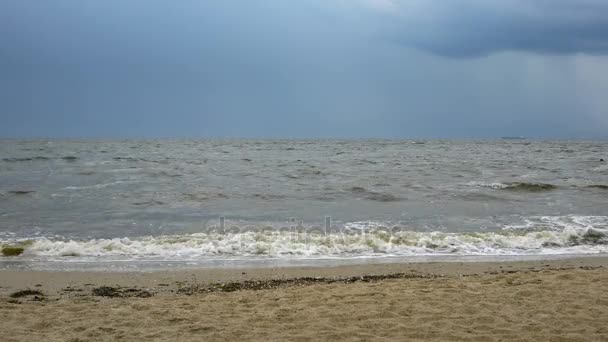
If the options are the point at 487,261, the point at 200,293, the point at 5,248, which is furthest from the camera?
the point at 5,248

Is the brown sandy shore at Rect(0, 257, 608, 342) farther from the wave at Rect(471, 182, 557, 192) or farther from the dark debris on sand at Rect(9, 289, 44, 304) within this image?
the wave at Rect(471, 182, 557, 192)

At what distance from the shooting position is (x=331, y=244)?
31.7 ft

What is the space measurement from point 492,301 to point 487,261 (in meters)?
3.22

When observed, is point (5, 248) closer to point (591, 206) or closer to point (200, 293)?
point (200, 293)

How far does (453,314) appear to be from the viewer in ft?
16.5

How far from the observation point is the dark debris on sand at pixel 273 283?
6.48 metres

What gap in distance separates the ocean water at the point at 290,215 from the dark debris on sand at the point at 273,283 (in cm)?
143

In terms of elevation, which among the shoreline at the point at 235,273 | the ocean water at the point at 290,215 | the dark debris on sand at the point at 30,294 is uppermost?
the ocean water at the point at 290,215

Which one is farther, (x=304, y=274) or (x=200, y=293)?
(x=304, y=274)

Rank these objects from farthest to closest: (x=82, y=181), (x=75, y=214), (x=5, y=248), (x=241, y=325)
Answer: (x=82, y=181) < (x=75, y=214) < (x=5, y=248) < (x=241, y=325)

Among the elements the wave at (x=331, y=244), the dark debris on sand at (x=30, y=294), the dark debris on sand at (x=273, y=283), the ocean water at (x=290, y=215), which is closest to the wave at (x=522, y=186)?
the ocean water at (x=290, y=215)

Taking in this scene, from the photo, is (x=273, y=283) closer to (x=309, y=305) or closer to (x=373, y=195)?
(x=309, y=305)

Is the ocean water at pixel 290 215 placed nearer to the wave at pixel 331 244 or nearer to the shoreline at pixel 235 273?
the wave at pixel 331 244

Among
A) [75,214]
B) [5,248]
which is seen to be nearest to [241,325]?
[5,248]
